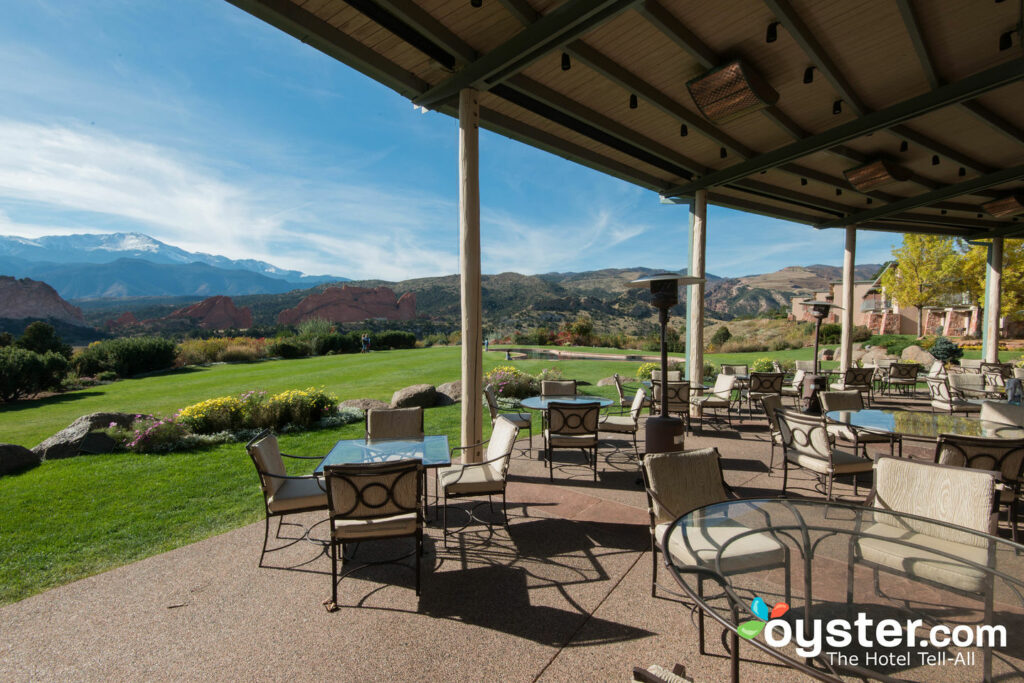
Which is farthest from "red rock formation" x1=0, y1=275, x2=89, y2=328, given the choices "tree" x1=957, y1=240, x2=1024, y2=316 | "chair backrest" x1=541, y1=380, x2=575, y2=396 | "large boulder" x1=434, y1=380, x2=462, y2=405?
"tree" x1=957, y1=240, x2=1024, y2=316

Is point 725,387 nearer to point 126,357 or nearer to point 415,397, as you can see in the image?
point 415,397

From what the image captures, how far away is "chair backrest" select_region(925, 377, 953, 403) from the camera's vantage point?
6.41 meters

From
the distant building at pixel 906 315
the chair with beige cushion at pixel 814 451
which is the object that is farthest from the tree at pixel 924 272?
the chair with beige cushion at pixel 814 451

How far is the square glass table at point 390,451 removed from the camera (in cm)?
318

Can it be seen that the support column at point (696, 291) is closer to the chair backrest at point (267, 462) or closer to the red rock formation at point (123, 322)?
the chair backrest at point (267, 462)

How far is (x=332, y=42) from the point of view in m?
3.76

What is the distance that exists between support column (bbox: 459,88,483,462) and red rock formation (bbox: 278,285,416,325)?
56766 mm

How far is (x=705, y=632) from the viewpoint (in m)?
2.19

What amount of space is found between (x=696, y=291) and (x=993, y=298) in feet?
31.9

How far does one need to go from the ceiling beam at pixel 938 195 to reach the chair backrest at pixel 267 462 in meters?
11.0

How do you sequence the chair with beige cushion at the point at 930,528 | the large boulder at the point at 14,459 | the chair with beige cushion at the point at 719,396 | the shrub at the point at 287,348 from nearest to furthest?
the chair with beige cushion at the point at 930,528
the large boulder at the point at 14,459
the chair with beige cushion at the point at 719,396
the shrub at the point at 287,348

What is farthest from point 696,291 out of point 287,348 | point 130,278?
point 130,278

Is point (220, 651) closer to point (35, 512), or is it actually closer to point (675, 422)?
point (35, 512)

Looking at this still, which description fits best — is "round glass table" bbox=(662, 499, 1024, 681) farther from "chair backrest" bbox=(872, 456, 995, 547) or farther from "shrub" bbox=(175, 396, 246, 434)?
"shrub" bbox=(175, 396, 246, 434)
